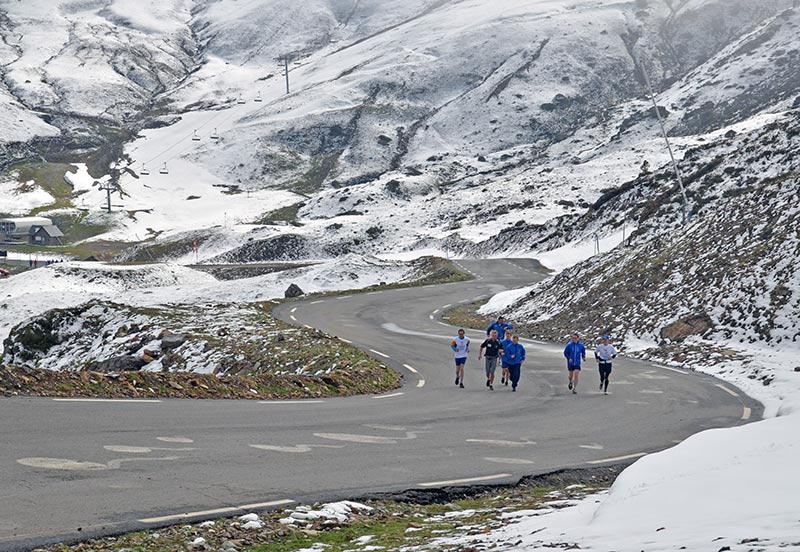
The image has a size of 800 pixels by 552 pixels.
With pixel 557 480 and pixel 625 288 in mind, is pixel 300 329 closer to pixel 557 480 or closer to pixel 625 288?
pixel 625 288

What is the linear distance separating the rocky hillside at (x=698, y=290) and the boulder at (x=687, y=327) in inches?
1.5

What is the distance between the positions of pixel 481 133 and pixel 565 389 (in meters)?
148

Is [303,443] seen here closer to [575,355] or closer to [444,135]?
[575,355]

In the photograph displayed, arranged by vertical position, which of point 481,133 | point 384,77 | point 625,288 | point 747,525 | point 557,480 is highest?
point 384,77

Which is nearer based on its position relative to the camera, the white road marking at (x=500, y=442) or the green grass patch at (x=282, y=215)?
the white road marking at (x=500, y=442)

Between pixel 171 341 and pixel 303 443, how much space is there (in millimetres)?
17475

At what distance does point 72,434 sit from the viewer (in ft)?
37.9

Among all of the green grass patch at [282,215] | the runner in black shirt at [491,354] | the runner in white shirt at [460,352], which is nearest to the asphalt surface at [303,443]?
the runner in black shirt at [491,354]

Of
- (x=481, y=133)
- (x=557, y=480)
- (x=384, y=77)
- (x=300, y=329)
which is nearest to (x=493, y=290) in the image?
(x=300, y=329)

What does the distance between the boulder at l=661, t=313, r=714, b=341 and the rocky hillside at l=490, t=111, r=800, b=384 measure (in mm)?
39

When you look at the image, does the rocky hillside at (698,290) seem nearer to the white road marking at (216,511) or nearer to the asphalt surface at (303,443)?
the asphalt surface at (303,443)

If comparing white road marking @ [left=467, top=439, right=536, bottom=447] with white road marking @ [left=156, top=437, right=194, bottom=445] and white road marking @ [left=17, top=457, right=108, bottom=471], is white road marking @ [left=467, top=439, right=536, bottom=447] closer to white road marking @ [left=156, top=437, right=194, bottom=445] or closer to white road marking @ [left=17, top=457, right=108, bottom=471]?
white road marking @ [left=156, top=437, right=194, bottom=445]

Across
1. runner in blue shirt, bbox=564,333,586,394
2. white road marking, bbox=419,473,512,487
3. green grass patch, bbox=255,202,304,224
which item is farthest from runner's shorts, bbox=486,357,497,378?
green grass patch, bbox=255,202,304,224

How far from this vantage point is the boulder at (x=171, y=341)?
28.6m
